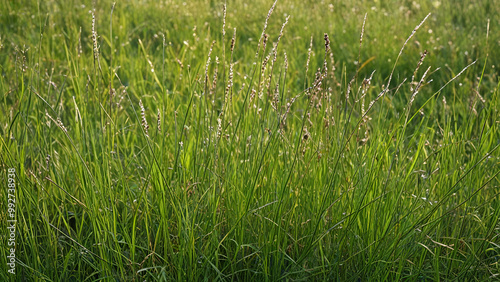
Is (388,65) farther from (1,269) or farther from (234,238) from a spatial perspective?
(1,269)

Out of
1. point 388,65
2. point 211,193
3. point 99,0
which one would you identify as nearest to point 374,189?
point 211,193

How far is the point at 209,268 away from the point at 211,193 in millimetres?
278

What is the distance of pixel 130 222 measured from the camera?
191 centimetres

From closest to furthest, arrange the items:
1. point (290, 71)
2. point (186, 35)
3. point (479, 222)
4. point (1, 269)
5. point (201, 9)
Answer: point (1, 269) < point (479, 222) < point (290, 71) < point (186, 35) < point (201, 9)

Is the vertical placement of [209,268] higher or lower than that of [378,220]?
lower

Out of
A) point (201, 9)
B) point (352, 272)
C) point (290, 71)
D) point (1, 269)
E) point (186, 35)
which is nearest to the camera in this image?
point (1, 269)

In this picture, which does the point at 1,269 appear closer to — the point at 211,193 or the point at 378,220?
the point at 211,193

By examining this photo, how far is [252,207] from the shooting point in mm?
1777

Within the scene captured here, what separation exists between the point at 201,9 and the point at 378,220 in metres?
4.28

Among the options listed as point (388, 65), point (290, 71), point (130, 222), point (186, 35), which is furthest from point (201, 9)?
point (130, 222)

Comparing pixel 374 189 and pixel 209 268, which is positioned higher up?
pixel 374 189

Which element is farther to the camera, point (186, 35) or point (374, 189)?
point (186, 35)

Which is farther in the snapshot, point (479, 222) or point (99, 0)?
point (99, 0)

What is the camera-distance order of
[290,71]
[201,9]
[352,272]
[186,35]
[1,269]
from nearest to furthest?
[1,269], [352,272], [290,71], [186,35], [201,9]
